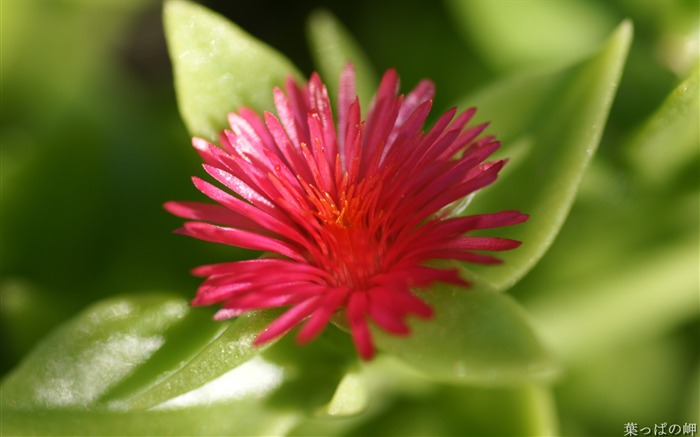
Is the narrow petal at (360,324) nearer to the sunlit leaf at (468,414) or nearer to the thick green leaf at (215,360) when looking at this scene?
the thick green leaf at (215,360)

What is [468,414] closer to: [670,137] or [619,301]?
[619,301]

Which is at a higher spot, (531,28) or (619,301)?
Result: (531,28)

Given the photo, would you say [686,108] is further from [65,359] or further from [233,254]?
[65,359]

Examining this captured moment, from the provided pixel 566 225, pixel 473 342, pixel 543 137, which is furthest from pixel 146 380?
pixel 566 225

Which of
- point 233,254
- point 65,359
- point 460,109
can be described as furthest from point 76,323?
point 460,109

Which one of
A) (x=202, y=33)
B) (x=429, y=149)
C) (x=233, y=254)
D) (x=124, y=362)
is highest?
(x=202, y=33)

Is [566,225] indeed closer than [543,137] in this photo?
No

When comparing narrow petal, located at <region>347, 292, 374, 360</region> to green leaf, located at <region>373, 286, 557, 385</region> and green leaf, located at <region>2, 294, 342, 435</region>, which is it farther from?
green leaf, located at <region>2, 294, 342, 435</region>

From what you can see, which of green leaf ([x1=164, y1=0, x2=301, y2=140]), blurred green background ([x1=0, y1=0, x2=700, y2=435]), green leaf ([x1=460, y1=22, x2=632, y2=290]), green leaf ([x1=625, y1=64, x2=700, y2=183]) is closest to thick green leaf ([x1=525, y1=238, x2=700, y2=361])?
blurred green background ([x1=0, y1=0, x2=700, y2=435])
